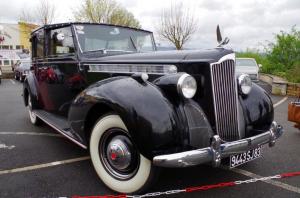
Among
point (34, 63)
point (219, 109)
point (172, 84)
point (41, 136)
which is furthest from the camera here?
point (34, 63)

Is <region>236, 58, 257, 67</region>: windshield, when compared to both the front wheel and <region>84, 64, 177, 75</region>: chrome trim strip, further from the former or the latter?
the front wheel

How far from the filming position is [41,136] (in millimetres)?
5184

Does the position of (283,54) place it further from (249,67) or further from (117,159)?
(117,159)

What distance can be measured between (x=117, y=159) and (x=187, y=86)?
0.96m

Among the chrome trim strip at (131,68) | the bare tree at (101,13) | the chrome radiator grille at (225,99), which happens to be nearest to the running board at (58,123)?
the chrome trim strip at (131,68)

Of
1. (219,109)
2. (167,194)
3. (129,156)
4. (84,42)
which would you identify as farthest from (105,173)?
(84,42)

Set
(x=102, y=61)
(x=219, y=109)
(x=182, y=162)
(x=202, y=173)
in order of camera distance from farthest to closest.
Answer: (x=102, y=61) → (x=202, y=173) → (x=219, y=109) → (x=182, y=162)

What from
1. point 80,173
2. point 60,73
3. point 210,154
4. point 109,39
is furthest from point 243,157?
point 60,73

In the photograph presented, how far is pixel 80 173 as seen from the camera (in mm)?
3592

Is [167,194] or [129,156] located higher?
[129,156]

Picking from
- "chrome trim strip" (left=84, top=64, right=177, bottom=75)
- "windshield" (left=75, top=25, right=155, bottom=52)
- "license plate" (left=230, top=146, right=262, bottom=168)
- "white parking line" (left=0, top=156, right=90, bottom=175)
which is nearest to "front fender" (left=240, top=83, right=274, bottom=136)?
"license plate" (left=230, top=146, right=262, bottom=168)

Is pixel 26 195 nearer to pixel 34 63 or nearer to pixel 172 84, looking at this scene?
pixel 172 84

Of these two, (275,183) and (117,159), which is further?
(275,183)

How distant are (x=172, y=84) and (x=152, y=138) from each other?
55 cm
